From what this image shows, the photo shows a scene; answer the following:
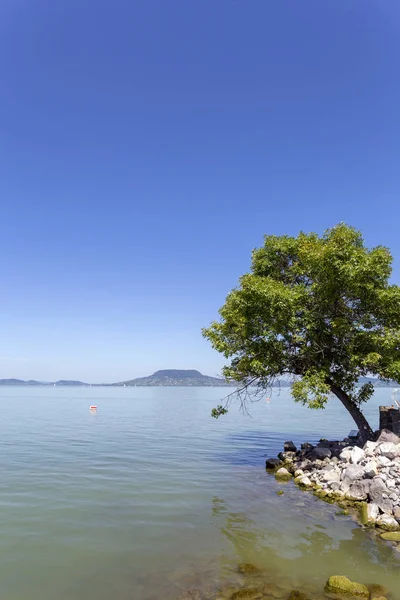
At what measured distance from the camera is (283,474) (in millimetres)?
23047

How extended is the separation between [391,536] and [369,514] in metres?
1.76

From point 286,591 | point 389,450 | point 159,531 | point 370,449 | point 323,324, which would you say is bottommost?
point 159,531

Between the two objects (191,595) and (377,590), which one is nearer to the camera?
(191,595)

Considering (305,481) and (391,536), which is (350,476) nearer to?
(305,481)

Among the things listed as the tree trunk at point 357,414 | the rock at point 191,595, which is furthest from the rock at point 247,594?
the tree trunk at point 357,414

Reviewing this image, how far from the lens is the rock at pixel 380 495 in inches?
621

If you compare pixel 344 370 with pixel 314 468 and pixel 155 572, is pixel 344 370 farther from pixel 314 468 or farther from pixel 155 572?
pixel 155 572

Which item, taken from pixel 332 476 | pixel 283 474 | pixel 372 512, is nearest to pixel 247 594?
pixel 372 512

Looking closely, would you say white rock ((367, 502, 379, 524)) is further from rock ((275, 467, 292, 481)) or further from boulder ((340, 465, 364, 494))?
rock ((275, 467, 292, 481))

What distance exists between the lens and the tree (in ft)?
75.4

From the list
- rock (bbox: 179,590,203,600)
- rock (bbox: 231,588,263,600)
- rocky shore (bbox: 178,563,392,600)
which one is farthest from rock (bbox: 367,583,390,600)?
rock (bbox: 179,590,203,600)

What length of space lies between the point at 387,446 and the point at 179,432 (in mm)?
26853

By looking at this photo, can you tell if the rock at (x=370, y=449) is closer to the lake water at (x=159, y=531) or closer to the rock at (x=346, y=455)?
the rock at (x=346, y=455)

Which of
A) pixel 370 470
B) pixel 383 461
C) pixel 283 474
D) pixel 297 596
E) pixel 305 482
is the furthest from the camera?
pixel 283 474
